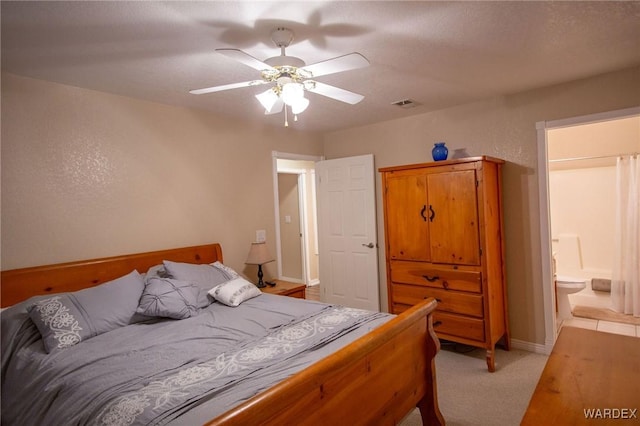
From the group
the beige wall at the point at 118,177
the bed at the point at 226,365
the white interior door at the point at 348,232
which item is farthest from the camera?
the white interior door at the point at 348,232

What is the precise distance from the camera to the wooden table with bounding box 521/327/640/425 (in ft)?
3.76

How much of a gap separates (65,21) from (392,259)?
3.00 metres

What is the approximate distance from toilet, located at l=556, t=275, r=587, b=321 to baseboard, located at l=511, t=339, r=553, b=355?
980 millimetres

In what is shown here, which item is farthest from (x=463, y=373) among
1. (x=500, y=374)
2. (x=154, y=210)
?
(x=154, y=210)

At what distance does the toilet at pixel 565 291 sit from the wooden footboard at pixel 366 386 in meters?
2.69

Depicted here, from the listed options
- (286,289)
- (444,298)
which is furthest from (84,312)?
(444,298)

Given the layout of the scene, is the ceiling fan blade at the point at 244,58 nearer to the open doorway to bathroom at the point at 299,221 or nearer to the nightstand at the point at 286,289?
the nightstand at the point at 286,289

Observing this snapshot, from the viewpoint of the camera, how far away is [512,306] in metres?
3.41

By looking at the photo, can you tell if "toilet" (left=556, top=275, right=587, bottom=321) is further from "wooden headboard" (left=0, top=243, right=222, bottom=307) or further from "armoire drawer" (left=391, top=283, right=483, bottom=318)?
"wooden headboard" (left=0, top=243, right=222, bottom=307)

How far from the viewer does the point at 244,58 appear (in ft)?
5.57

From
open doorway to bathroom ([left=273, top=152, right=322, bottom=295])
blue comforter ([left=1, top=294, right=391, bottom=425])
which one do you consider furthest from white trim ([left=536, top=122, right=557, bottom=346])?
open doorway to bathroom ([left=273, top=152, right=322, bottom=295])

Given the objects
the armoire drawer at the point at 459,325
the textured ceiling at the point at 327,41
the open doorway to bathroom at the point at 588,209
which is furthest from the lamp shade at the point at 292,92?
the open doorway to bathroom at the point at 588,209

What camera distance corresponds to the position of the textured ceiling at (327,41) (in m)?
1.75

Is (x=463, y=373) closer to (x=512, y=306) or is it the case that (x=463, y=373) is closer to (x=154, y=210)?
(x=512, y=306)
